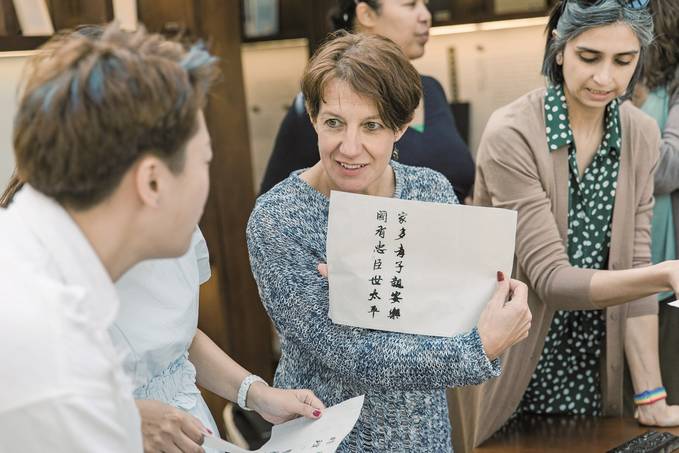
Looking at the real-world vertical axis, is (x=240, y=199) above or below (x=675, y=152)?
below

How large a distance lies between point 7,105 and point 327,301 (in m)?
1.16

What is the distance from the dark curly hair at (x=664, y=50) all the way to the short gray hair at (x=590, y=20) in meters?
0.35

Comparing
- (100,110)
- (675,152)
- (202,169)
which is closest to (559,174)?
(675,152)

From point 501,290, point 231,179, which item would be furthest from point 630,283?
point 231,179

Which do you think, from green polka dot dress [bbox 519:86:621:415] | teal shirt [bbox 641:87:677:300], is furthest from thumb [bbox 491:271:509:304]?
teal shirt [bbox 641:87:677:300]

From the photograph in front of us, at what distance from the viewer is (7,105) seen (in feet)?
6.68

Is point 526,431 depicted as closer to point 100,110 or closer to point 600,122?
point 600,122

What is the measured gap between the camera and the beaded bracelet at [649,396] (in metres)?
1.68

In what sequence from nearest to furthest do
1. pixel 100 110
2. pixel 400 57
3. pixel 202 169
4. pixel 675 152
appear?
pixel 100 110 < pixel 202 169 < pixel 400 57 < pixel 675 152

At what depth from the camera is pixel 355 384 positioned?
1303mm

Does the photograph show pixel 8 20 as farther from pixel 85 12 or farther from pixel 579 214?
pixel 579 214

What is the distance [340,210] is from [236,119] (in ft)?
7.50

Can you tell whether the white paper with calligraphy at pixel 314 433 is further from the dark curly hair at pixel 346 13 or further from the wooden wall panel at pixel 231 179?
the wooden wall panel at pixel 231 179

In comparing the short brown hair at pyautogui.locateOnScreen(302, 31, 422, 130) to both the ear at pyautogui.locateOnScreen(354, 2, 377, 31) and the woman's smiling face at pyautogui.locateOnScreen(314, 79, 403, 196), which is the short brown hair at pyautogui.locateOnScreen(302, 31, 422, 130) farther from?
the ear at pyautogui.locateOnScreen(354, 2, 377, 31)
